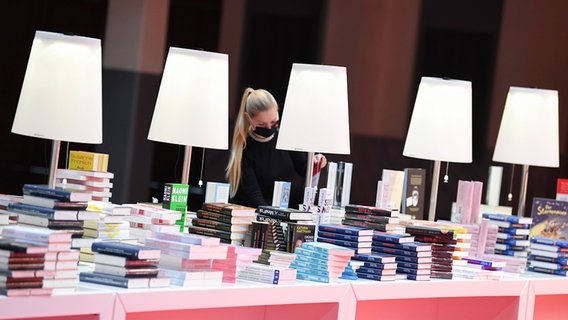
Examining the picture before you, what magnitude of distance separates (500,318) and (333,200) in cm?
94

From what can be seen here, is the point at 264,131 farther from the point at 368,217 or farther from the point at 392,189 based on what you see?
the point at 368,217

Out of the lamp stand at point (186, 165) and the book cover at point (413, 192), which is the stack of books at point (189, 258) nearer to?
the lamp stand at point (186, 165)

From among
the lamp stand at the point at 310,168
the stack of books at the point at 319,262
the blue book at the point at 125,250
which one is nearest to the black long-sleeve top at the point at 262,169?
→ the lamp stand at the point at 310,168

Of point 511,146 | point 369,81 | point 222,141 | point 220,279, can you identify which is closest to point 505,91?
point 369,81

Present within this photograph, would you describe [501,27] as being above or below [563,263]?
above

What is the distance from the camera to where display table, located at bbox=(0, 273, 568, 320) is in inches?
119

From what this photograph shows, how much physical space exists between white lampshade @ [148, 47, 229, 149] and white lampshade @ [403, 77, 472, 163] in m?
1.21

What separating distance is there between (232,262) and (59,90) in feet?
2.84

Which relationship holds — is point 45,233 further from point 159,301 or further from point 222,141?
point 222,141

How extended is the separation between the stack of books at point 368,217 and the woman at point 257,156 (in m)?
0.65

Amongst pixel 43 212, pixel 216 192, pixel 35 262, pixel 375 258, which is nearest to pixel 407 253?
pixel 375 258

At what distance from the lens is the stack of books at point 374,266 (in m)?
4.02

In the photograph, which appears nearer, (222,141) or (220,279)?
(220,279)

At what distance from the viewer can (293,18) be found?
26.0 ft
